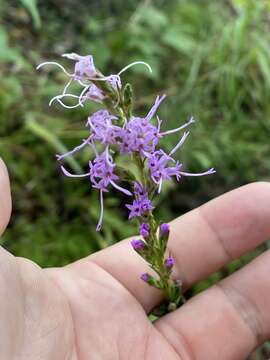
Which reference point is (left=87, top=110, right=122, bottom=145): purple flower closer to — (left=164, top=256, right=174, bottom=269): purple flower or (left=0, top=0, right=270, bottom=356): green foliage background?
(left=164, top=256, right=174, bottom=269): purple flower

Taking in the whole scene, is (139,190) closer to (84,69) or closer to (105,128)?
(105,128)

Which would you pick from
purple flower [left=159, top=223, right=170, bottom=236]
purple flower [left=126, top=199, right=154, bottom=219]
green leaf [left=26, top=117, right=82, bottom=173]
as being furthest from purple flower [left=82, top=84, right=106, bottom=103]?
green leaf [left=26, top=117, right=82, bottom=173]

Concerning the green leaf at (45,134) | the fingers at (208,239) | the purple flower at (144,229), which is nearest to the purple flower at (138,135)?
the purple flower at (144,229)

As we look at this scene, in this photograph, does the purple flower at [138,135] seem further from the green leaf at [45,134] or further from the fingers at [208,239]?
the green leaf at [45,134]

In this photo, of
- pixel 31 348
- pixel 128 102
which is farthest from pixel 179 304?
pixel 128 102

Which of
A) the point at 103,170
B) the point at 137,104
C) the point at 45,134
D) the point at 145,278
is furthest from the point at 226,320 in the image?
the point at 137,104

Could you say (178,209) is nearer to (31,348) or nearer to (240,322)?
(240,322)
